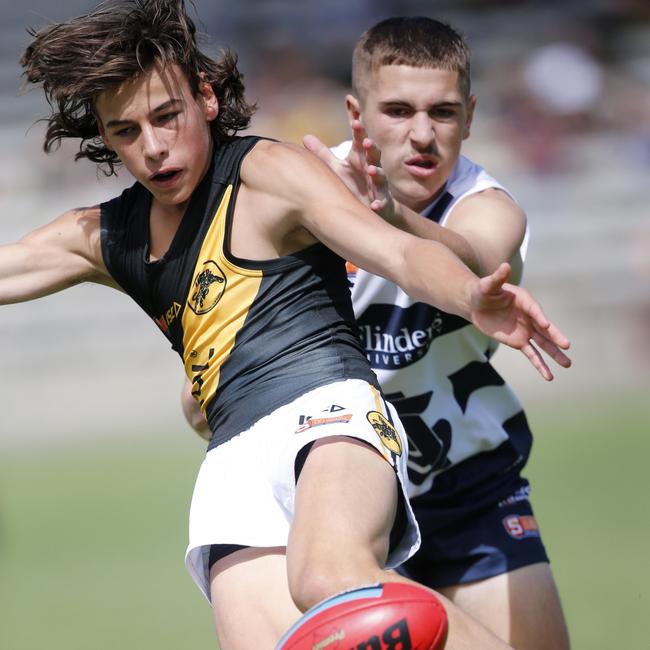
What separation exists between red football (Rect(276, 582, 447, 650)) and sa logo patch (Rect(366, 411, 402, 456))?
22.1 inches

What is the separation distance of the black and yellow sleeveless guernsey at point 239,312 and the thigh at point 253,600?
→ 1.29ft

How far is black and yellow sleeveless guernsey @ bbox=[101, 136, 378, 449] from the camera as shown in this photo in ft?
11.6

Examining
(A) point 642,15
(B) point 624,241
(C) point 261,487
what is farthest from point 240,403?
(A) point 642,15

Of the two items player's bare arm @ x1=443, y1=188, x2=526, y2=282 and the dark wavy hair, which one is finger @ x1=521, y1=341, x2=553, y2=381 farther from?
the dark wavy hair

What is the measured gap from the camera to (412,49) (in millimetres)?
4355

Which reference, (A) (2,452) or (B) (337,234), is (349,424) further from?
(A) (2,452)

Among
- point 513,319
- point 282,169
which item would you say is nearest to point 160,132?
point 282,169

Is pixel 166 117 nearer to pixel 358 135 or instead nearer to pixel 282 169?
pixel 282 169

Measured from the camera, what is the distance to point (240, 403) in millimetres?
3566

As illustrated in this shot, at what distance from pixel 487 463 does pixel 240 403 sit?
1222 mm

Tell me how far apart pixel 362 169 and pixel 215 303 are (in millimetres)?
640

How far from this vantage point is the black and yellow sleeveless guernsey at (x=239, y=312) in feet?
11.6

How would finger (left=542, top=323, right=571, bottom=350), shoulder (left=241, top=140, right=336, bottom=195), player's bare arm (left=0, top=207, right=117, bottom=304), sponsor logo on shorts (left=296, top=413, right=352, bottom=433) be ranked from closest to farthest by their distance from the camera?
finger (left=542, top=323, right=571, bottom=350) < sponsor logo on shorts (left=296, top=413, right=352, bottom=433) < shoulder (left=241, top=140, right=336, bottom=195) < player's bare arm (left=0, top=207, right=117, bottom=304)

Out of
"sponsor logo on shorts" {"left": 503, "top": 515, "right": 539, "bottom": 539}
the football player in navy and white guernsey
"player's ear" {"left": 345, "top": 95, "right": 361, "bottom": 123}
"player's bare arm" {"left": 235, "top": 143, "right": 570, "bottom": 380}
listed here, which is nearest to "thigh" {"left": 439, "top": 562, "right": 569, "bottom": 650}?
the football player in navy and white guernsey
